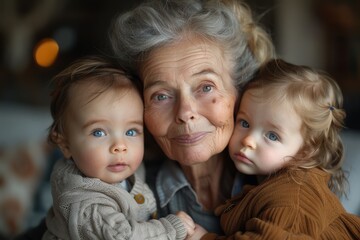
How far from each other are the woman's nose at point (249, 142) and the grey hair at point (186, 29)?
0.21 metres

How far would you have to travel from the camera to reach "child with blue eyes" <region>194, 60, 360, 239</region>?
3.95 ft

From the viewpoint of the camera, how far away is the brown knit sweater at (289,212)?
114 cm

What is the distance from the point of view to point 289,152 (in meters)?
1.31

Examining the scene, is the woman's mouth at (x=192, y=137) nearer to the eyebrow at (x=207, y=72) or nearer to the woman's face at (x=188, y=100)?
the woman's face at (x=188, y=100)

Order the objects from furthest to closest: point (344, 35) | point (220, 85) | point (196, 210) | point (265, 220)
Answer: point (344, 35)
point (196, 210)
point (220, 85)
point (265, 220)

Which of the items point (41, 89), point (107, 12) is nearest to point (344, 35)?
point (107, 12)

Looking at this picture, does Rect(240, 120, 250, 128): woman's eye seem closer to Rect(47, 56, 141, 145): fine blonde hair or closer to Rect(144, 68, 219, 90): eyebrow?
Rect(144, 68, 219, 90): eyebrow

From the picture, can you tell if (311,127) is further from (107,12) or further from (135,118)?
(107,12)

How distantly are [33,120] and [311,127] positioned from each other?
103 inches

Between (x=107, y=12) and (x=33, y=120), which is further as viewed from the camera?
(x=107, y=12)

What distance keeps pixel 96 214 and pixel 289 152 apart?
52 cm

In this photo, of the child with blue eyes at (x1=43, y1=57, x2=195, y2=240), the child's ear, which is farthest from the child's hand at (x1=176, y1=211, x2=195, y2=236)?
the child's ear

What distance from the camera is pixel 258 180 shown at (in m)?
1.42

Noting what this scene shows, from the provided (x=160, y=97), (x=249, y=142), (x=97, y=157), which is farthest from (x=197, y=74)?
(x=97, y=157)
